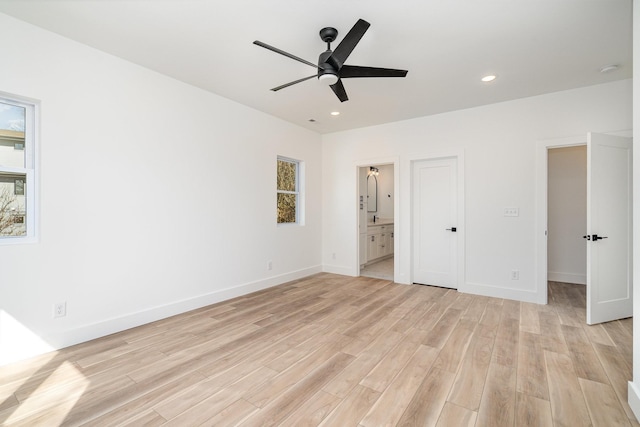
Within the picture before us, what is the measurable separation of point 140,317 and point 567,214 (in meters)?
6.50

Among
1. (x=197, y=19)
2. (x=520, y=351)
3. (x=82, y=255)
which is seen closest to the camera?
(x=197, y=19)

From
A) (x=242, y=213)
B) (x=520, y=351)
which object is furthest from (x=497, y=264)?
(x=242, y=213)

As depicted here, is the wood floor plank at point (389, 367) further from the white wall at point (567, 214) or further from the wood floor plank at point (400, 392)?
the white wall at point (567, 214)

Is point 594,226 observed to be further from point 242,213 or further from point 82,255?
point 82,255

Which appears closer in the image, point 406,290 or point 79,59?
point 79,59

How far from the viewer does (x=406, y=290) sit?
14.6ft

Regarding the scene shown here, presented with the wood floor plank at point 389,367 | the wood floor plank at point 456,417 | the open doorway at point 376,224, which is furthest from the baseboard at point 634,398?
the open doorway at point 376,224

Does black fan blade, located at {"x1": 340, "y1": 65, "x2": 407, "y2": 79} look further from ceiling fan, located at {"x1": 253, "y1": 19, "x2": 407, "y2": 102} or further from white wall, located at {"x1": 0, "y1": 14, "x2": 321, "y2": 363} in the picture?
white wall, located at {"x1": 0, "y1": 14, "x2": 321, "y2": 363}

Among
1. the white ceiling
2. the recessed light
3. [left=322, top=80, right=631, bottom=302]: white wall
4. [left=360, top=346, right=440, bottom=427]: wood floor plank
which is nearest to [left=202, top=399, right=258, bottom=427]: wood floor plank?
[left=360, top=346, right=440, bottom=427]: wood floor plank

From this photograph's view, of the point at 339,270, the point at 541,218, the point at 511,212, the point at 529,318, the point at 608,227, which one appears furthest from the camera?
the point at 339,270

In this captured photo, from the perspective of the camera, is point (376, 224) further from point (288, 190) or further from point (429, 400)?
point (429, 400)

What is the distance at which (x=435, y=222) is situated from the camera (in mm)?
4754

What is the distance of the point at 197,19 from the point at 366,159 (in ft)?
11.5

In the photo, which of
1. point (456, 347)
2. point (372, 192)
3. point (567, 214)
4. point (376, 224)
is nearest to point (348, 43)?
point (456, 347)
